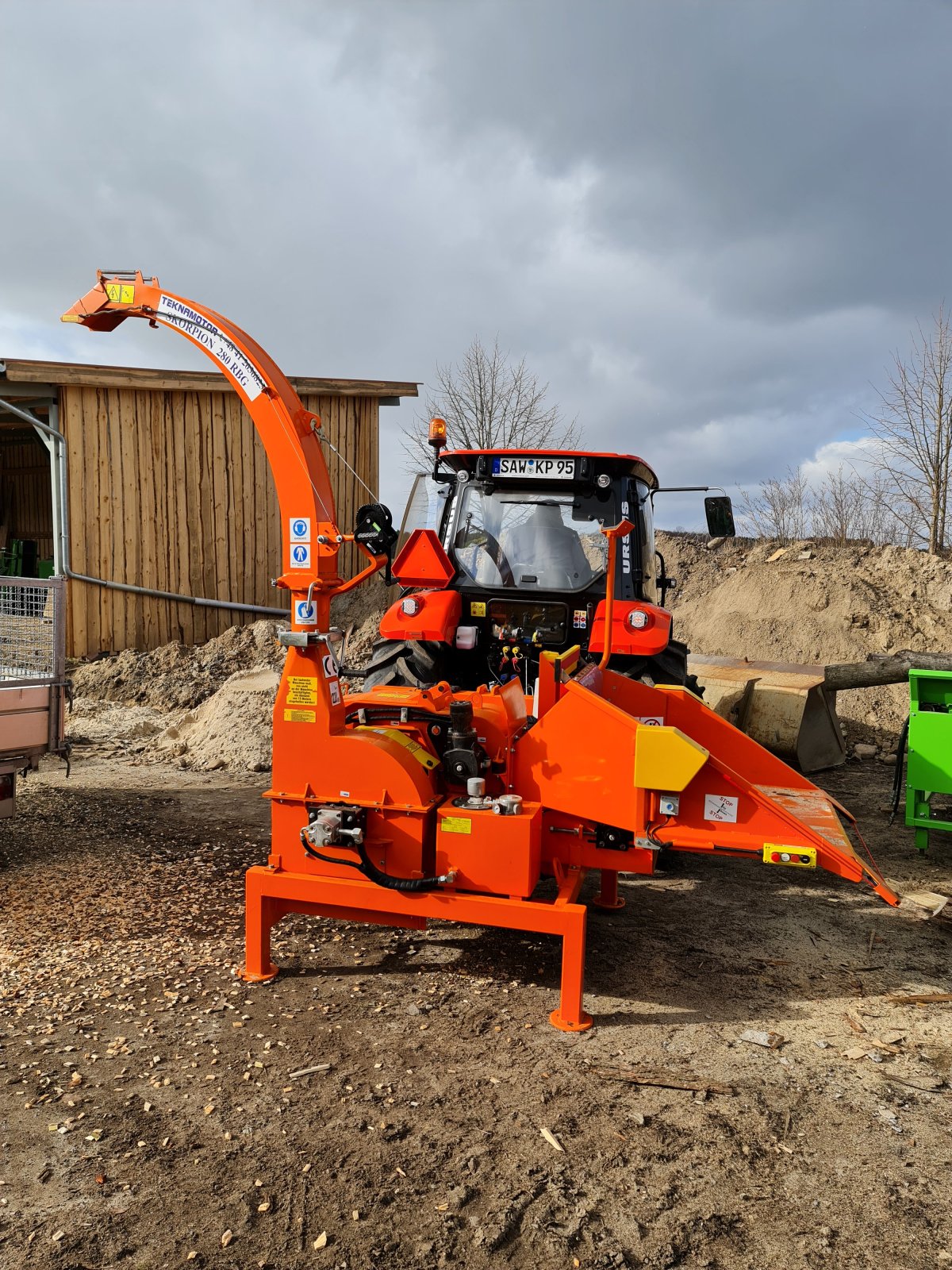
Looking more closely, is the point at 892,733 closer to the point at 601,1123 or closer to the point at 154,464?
the point at 601,1123

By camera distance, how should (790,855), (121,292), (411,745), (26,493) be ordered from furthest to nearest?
(26,493) → (121,292) → (411,745) → (790,855)

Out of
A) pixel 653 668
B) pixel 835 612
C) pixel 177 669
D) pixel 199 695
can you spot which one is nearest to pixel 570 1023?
pixel 653 668

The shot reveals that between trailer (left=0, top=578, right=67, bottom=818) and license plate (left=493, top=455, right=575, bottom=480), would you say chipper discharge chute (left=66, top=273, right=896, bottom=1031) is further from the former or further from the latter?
trailer (left=0, top=578, right=67, bottom=818)

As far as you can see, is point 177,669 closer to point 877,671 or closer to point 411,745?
point 411,745

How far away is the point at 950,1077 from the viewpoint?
296cm

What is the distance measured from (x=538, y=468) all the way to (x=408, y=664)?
147cm

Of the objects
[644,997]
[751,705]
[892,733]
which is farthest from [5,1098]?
[892,733]

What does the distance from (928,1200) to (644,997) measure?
1286 millimetres

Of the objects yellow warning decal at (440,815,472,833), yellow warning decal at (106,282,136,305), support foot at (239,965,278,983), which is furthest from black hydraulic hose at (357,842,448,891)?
yellow warning decal at (106,282,136,305)

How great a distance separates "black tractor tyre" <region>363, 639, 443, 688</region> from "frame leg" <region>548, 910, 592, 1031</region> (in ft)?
7.02

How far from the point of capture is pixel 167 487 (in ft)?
38.1

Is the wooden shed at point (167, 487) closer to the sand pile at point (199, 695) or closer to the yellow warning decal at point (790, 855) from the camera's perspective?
the sand pile at point (199, 695)

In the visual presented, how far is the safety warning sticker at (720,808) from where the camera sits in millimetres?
3252

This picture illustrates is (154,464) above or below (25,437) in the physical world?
below
